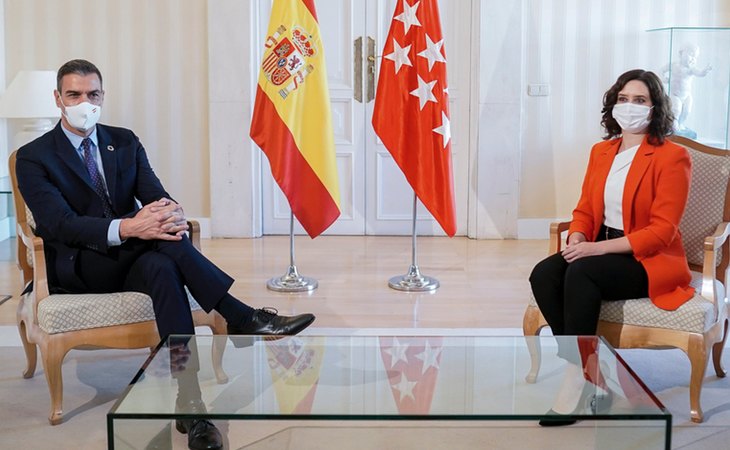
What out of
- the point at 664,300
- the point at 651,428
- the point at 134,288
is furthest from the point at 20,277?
the point at 651,428

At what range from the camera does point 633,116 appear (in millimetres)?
3623

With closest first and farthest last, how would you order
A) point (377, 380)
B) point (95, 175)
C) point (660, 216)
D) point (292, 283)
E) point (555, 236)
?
point (377, 380), point (660, 216), point (95, 175), point (555, 236), point (292, 283)

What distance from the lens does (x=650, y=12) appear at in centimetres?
690

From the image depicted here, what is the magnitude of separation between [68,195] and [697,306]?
7.91 feet

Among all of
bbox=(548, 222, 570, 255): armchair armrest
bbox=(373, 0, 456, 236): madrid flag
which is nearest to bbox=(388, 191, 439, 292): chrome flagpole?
bbox=(373, 0, 456, 236): madrid flag

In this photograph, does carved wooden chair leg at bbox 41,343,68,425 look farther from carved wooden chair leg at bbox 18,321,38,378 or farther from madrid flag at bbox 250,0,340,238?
madrid flag at bbox 250,0,340,238

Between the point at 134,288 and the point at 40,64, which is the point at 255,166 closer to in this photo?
the point at 40,64

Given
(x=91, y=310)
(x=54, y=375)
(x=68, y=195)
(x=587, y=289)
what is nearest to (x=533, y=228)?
(x=587, y=289)

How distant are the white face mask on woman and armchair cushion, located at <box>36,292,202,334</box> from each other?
6.36 feet

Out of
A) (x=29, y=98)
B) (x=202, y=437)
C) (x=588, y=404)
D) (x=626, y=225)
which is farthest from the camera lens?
(x=29, y=98)

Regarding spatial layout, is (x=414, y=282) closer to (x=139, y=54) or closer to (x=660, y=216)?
(x=660, y=216)

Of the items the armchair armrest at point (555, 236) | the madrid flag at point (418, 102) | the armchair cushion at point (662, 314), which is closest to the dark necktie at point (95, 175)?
the armchair armrest at point (555, 236)

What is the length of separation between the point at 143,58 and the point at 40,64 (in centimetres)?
75

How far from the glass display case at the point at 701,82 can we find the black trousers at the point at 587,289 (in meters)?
3.22
